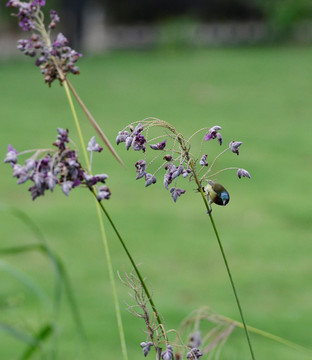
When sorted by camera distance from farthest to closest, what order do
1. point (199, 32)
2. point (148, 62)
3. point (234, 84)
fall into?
point (199, 32) → point (148, 62) → point (234, 84)

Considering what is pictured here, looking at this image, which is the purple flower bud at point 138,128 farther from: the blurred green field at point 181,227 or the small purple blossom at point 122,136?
the blurred green field at point 181,227

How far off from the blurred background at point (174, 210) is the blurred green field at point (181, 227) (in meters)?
0.01

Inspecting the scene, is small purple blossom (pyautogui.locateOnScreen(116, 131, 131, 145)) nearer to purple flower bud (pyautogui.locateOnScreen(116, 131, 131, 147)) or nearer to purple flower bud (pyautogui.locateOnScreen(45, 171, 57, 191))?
purple flower bud (pyautogui.locateOnScreen(116, 131, 131, 147))

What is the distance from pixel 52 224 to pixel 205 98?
274 inches

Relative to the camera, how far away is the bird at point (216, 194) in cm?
75

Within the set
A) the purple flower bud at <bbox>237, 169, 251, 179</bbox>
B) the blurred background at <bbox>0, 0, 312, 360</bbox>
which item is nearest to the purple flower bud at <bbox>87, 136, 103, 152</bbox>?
the purple flower bud at <bbox>237, 169, 251, 179</bbox>

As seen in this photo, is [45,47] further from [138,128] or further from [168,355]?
[168,355]

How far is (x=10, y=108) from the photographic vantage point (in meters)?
11.6

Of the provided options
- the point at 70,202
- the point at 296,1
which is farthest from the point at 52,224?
the point at 296,1

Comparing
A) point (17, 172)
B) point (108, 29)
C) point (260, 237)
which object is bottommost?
point (108, 29)

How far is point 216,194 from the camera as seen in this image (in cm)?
76

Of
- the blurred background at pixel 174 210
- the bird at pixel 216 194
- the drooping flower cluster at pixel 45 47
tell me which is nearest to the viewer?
the bird at pixel 216 194

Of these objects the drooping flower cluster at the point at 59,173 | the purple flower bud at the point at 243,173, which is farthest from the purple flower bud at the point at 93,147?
the purple flower bud at the point at 243,173

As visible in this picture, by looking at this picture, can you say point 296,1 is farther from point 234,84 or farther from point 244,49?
point 234,84
